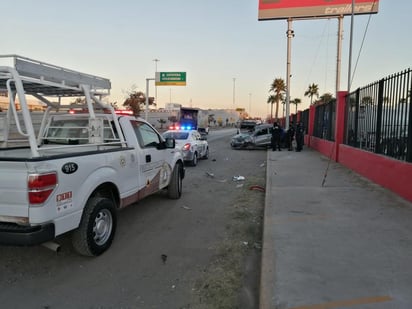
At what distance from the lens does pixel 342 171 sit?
35.8ft

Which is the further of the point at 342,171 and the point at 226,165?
the point at 226,165

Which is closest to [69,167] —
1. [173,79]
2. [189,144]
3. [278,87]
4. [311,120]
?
[189,144]

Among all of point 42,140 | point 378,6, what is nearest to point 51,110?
point 42,140

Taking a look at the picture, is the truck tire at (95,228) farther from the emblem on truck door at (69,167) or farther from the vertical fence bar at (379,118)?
the vertical fence bar at (379,118)

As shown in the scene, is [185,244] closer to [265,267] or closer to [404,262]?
[265,267]

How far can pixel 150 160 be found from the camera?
6.09 meters

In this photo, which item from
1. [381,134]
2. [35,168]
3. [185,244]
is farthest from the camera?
[381,134]

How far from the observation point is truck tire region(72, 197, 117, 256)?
4129 mm

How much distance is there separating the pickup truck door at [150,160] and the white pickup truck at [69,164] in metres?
0.02

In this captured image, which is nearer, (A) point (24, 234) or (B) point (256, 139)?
(A) point (24, 234)

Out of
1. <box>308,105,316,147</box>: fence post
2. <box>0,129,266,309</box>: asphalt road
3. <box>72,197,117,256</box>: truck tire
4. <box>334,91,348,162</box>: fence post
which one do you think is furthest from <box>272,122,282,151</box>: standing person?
<box>72,197,117,256</box>: truck tire

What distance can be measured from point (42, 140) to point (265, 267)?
4.27 metres

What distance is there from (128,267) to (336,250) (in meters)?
2.63

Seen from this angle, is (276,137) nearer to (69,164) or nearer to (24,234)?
(69,164)
